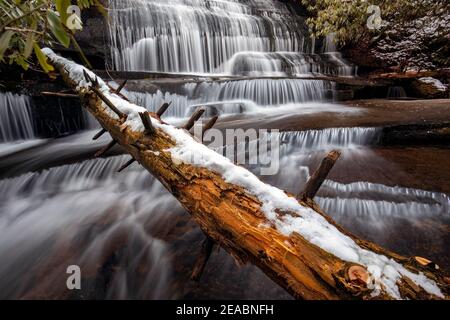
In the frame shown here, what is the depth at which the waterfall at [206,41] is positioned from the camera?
10.6 m

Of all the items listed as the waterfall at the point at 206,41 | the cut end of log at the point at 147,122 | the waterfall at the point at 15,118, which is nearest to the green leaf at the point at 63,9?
the cut end of log at the point at 147,122

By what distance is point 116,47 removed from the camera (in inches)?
402

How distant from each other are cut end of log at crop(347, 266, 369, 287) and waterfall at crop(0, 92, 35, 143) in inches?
295

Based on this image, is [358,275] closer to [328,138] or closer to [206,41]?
[328,138]

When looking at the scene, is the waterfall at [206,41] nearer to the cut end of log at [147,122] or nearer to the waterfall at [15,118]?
the waterfall at [15,118]

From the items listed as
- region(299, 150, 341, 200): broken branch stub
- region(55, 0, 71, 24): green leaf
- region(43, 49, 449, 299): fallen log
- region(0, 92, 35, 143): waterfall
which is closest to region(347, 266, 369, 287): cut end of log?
region(43, 49, 449, 299): fallen log

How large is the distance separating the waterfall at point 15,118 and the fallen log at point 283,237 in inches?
232

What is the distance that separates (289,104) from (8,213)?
774cm

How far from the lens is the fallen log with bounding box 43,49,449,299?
1.13m

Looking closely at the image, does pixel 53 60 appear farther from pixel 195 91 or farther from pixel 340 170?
pixel 340 170

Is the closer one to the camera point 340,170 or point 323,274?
point 323,274

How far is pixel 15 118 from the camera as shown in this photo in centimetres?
639

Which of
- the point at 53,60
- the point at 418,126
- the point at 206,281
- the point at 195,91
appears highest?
the point at 53,60
